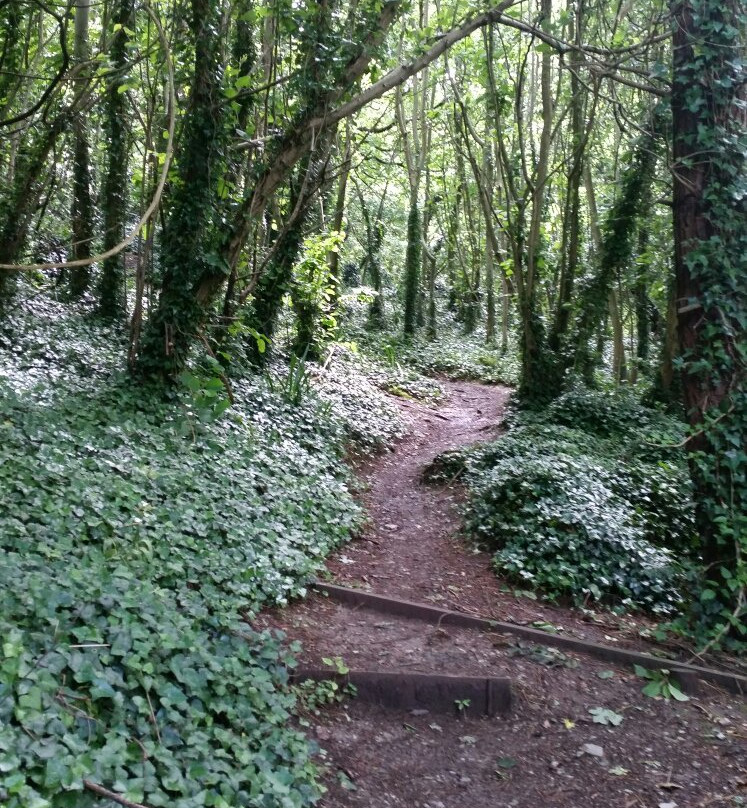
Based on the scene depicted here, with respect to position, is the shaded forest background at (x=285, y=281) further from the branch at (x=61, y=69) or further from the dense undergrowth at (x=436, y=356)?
the dense undergrowth at (x=436, y=356)

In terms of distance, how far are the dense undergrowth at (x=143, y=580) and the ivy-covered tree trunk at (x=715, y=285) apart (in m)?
3.26

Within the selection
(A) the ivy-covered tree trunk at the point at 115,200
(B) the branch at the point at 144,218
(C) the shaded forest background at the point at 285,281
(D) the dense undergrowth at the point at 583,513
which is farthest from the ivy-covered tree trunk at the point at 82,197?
(B) the branch at the point at 144,218

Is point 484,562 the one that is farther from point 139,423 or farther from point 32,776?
point 32,776

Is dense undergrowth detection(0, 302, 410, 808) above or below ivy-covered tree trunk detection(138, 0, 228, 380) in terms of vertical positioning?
below

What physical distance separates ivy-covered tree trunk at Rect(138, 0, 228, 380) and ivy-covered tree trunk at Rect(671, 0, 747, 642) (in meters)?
4.73

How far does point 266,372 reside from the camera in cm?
1075

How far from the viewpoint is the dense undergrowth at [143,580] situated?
276cm

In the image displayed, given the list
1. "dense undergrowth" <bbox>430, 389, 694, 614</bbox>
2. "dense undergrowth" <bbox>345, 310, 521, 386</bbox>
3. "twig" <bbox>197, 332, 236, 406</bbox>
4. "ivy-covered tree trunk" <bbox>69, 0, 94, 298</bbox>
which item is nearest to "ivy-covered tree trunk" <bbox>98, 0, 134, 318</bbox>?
"ivy-covered tree trunk" <bbox>69, 0, 94, 298</bbox>

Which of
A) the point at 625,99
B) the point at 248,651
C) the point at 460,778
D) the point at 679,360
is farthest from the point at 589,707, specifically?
the point at 625,99

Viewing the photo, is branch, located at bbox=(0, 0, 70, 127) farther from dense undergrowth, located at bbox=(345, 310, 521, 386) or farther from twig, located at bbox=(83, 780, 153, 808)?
dense undergrowth, located at bbox=(345, 310, 521, 386)

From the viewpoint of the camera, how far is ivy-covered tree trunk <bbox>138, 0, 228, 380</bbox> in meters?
7.55

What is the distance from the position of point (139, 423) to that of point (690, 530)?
5.82 m

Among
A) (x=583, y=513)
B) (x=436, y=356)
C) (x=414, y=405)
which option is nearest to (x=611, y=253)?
(x=414, y=405)

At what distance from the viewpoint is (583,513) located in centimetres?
672
